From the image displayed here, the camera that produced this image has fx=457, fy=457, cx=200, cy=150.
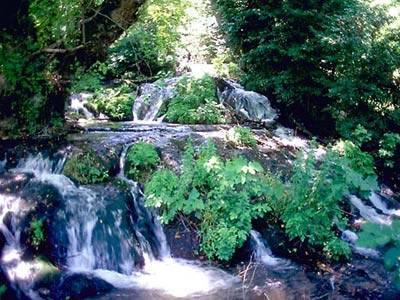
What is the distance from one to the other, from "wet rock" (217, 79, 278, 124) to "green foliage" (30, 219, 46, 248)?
6.25 metres

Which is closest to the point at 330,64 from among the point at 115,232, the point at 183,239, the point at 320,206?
the point at 320,206

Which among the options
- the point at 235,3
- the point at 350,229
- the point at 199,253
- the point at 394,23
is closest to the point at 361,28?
the point at 394,23

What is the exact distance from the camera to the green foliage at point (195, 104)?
10820 millimetres

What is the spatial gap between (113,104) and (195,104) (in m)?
2.17

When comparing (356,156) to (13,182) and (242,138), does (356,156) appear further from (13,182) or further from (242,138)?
(13,182)

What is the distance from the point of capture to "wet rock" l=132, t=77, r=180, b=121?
1176 cm

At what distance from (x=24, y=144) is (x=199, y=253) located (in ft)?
12.2

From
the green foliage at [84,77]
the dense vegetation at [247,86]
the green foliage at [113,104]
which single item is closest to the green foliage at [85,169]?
the dense vegetation at [247,86]

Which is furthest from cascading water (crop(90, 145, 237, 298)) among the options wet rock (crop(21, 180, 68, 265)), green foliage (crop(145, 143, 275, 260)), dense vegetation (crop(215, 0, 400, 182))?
dense vegetation (crop(215, 0, 400, 182))

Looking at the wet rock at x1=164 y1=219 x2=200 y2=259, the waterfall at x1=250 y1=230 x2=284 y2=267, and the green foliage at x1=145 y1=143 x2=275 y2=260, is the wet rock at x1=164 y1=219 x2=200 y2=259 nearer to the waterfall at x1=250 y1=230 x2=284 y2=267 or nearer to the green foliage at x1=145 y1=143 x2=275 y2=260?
the green foliage at x1=145 y1=143 x2=275 y2=260

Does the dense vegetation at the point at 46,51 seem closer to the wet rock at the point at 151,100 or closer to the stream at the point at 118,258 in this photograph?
the stream at the point at 118,258

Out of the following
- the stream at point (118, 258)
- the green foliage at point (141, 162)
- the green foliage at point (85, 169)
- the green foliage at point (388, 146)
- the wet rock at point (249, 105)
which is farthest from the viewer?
the wet rock at point (249, 105)

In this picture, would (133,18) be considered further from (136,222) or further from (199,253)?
(199,253)

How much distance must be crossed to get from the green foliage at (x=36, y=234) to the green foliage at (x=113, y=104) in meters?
5.58
